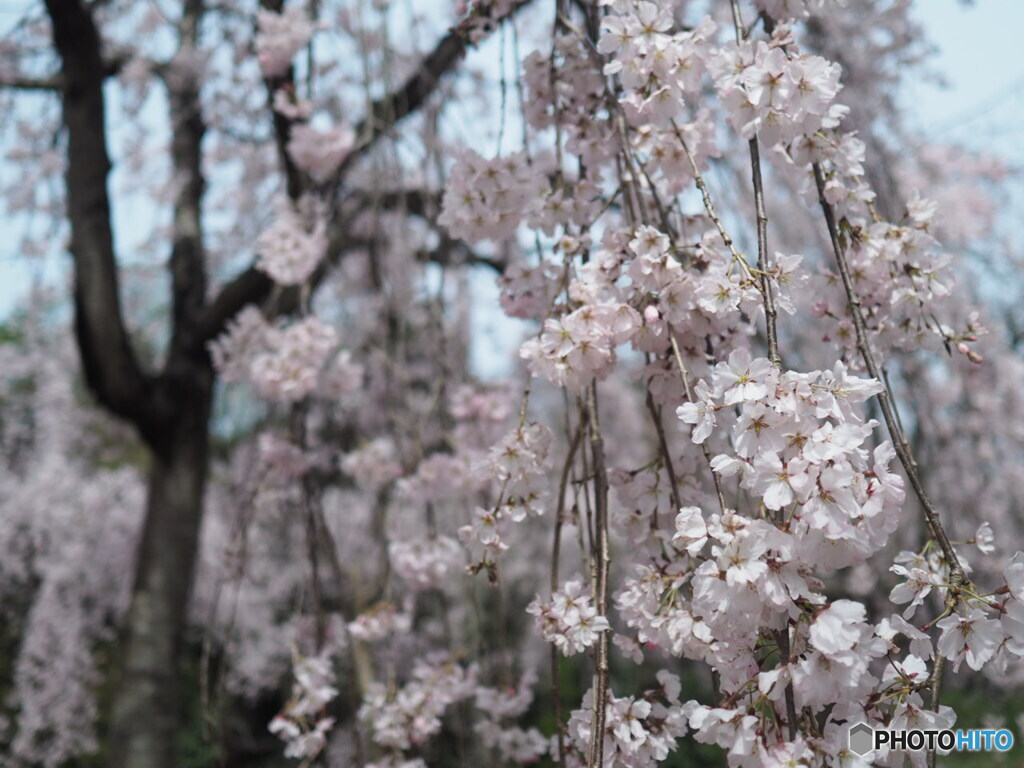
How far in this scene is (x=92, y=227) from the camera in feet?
8.41

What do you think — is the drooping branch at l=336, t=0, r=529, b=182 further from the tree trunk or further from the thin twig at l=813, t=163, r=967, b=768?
the thin twig at l=813, t=163, r=967, b=768

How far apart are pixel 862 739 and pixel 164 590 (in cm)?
246

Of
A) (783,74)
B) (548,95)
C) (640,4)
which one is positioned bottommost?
(783,74)

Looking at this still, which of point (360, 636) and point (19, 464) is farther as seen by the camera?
point (19, 464)

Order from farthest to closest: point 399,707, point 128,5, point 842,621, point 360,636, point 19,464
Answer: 1. point 19,464
2. point 128,5
3. point 360,636
4. point 399,707
5. point 842,621

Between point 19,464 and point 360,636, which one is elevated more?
point 19,464

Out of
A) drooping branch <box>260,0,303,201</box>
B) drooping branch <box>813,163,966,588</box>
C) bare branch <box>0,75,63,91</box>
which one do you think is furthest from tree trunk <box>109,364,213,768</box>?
drooping branch <box>813,163,966,588</box>

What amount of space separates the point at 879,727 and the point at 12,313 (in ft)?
22.1

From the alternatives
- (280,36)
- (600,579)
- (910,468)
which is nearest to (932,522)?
(910,468)

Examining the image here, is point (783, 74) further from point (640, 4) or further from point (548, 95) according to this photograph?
point (548, 95)

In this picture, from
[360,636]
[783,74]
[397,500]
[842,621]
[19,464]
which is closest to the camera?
[842,621]

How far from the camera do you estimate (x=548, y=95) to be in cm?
110

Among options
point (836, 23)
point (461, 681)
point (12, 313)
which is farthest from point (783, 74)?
point (12, 313)

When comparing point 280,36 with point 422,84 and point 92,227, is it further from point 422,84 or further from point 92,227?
point 92,227
